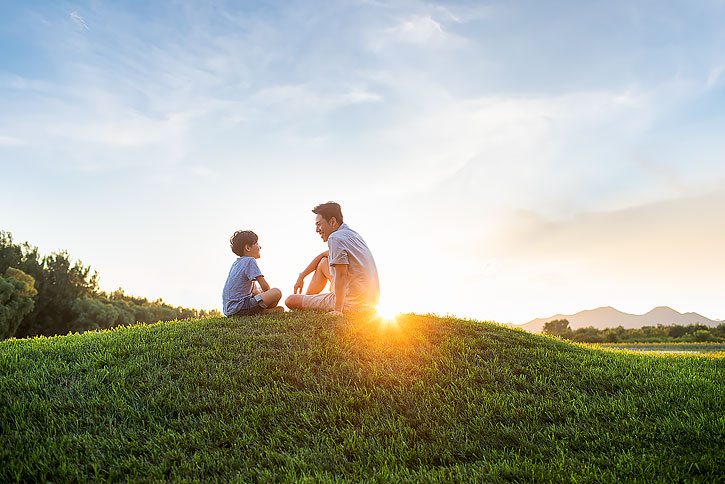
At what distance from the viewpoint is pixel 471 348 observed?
7.17 metres

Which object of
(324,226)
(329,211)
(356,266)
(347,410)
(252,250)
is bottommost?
(347,410)

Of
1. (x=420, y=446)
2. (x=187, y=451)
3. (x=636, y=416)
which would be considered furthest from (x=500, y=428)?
(x=187, y=451)

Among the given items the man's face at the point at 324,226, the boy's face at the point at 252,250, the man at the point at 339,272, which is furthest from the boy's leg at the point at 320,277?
the boy's face at the point at 252,250

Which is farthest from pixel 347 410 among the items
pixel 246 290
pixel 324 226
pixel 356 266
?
pixel 246 290

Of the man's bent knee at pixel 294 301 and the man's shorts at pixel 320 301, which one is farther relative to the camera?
the man's bent knee at pixel 294 301

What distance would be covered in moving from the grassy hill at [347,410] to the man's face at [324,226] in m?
1.76

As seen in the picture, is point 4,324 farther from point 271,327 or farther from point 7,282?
point 271,327

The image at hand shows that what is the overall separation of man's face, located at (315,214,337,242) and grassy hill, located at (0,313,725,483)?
176 cm

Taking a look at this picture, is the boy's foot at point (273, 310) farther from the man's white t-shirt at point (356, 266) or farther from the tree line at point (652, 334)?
the tree line at point (652, 334)

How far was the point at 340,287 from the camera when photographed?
7906 mm

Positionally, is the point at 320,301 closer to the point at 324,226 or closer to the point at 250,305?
the point at 250,305

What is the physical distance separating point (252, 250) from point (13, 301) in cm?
2935

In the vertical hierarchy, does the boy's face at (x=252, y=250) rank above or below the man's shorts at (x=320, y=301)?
above

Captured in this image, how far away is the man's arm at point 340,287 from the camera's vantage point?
7.65m
